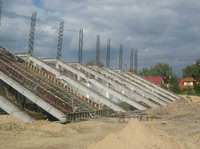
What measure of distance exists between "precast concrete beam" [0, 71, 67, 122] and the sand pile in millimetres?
8693

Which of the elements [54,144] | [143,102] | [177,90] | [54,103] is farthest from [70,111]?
[177,90]

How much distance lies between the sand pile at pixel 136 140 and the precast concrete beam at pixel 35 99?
8.69 metres

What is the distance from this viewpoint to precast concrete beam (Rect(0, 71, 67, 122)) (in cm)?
2109

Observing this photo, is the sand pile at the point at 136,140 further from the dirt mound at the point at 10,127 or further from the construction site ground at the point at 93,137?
the dirt mound at the point at 10,127

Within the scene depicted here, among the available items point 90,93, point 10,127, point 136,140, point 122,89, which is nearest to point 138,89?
point 122,89

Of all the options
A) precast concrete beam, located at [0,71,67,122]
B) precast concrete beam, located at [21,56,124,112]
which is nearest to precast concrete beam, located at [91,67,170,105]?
precast concrete beam, located at [21,56,124,112]

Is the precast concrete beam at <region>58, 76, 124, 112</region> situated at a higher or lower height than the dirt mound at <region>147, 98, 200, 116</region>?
higher

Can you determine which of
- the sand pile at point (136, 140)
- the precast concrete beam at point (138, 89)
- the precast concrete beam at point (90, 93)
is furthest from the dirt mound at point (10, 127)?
the precast concrete beam at point (138, 89)

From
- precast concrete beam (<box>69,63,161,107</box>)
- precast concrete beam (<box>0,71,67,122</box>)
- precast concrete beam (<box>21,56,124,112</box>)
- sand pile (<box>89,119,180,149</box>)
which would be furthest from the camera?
precast concrete beam (<box>69,63,161,107</box>)

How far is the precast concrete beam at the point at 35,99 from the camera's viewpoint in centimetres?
2109

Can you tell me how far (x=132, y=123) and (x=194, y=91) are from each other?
61133mm

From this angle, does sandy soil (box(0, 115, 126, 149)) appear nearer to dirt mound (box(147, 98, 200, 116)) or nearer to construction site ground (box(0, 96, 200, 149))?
construction site ground (box(0, 96, 200, 149))

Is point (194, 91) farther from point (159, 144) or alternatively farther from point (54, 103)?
point (159, 144)

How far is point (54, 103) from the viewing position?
77.3 ft
